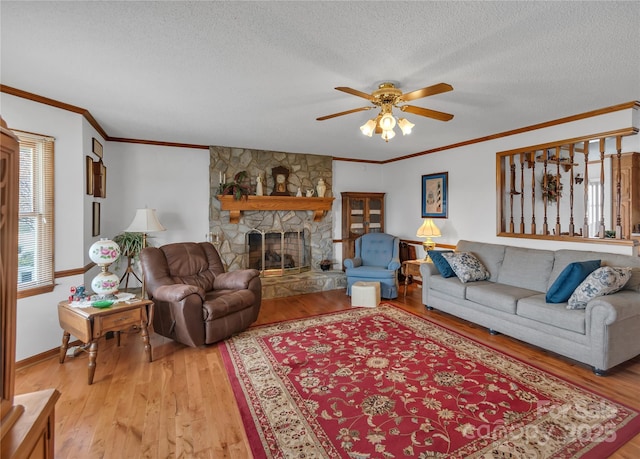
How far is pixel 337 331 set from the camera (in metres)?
3.65

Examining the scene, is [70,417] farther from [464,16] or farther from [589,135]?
[589,135]

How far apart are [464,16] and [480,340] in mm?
2939

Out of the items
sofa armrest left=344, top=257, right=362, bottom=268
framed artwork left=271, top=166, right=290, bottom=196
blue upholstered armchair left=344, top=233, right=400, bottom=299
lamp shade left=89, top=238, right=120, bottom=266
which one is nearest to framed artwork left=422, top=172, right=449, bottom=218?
blue upholstered armchair left=344, top=233, right=400, bottom=299

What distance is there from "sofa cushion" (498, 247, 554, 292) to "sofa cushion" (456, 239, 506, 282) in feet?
0.22

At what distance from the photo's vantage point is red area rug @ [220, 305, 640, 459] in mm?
1891

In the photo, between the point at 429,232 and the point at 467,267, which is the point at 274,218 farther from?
the point at 467,267

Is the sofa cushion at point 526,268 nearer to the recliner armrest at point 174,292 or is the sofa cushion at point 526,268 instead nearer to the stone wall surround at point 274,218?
the stone wall surround at point 274,218

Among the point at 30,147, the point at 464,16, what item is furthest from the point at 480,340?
the point at 30,147

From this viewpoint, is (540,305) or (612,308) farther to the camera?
(540,305)

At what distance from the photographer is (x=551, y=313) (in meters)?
2.97

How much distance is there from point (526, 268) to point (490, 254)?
514 millimetres

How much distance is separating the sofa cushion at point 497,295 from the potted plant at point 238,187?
3437mm

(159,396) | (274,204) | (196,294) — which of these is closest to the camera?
(159,396)

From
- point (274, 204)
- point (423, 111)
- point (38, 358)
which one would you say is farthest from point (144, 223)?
point (423, 111)
